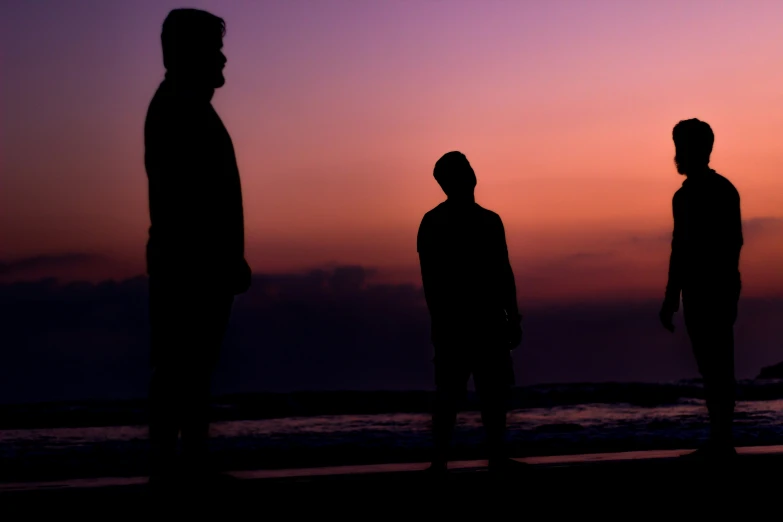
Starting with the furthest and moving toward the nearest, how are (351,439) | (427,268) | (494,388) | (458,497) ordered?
(351,439) → (427,268) → (494,388) → (458,497)

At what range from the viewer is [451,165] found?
14.0 feet

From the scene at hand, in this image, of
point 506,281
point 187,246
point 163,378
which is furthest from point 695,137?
point 163,378

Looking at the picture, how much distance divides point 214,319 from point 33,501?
0.89m

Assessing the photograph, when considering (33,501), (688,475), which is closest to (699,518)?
(688,475)

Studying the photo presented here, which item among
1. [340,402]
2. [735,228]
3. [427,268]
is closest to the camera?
[427,268]

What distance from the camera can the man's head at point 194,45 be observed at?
3301 mm

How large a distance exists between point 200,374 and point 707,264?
9.37 ft

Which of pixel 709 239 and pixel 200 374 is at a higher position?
pixel 709 239

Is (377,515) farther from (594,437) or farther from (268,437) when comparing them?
(268,437)

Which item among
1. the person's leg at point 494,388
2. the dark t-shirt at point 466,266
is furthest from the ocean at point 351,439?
the dark t-shirt at point 466,266

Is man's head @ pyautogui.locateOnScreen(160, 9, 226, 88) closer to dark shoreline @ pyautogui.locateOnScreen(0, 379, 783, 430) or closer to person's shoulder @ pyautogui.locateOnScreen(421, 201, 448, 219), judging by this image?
Answer: person's shoulder @ pyautogui.locateOnScreen(421, 201, 448, 219)

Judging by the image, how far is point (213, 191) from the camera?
3.27m

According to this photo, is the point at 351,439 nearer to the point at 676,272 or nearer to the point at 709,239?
the point at 676,272

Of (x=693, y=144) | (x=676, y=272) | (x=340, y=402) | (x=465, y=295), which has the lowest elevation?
(x=340, y=402)
